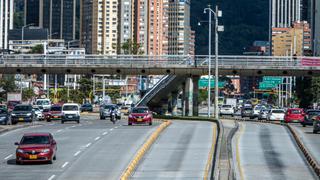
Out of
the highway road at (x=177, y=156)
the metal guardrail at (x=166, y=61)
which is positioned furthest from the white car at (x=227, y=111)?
the highway road at (x=177, y=156)

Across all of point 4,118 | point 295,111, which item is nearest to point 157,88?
point 295,111

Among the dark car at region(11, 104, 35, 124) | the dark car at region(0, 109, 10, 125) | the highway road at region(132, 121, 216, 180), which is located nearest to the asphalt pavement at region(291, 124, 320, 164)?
the highway road at region(132, 121, 216, 180)

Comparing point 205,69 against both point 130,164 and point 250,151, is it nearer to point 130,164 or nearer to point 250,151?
point 250,151

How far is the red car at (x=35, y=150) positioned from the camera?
40719 mm

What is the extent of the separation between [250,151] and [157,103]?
6817cm

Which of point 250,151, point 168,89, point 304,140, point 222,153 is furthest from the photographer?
point 168,89

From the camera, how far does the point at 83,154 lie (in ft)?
151

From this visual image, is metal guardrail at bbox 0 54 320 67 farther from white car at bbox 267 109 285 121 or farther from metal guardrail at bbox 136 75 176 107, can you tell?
metal guardrail at bbox 136 75 176 107

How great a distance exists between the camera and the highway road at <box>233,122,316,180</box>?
37.2 m

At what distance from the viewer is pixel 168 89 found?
366 ft

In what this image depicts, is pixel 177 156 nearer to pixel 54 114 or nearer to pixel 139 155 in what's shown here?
pixel 139 155

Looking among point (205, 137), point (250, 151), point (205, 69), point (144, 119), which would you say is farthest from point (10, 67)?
point (250, 151)

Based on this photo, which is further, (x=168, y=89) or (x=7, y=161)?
(x=168, y=89)

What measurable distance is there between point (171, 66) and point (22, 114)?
22.4m
